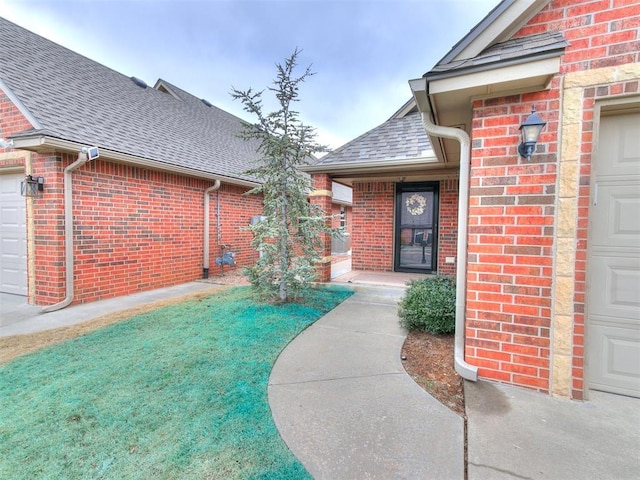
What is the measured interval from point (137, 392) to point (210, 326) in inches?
67.9

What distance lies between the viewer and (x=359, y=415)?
238 centimetres

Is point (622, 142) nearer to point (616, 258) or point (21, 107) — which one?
point (616, 258)

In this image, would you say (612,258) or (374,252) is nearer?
(612,258)

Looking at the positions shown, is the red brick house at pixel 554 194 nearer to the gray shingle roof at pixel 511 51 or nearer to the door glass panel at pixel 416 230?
the gray shingle roof at pixel 511 51

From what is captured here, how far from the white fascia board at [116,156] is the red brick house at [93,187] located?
0.02 m

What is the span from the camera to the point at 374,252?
9.04m

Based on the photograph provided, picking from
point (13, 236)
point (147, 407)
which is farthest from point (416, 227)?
point (13, 236)

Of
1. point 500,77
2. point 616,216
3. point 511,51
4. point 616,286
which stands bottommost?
point 616,286

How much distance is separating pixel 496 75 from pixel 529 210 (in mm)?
1163

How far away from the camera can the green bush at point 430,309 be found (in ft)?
13.0

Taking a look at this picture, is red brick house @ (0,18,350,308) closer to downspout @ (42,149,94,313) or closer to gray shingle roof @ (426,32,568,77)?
downspout @ (42,149,94,313)

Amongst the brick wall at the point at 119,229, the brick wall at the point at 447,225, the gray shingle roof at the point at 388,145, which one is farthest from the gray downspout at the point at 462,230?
the brick wall at the point at 119,229

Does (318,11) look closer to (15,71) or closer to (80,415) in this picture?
(15,71)

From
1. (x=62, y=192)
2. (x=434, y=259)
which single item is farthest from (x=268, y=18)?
(x=434, y=259)
